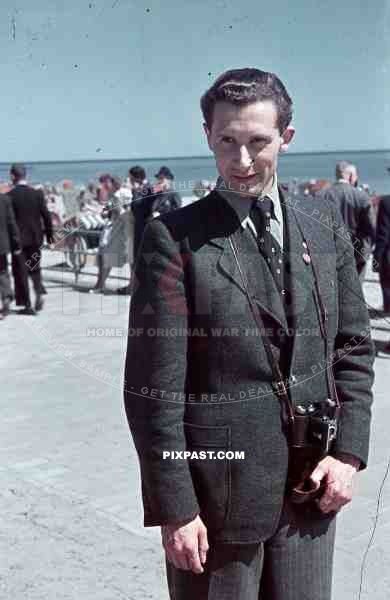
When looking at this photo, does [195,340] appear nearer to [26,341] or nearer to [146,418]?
[146,418]

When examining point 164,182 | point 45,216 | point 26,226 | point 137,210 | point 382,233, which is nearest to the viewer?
point 382,233

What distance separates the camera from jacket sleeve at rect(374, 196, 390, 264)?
7.52m

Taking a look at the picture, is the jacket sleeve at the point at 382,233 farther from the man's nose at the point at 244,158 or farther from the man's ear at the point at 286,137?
the man's nose at the point at 244,158

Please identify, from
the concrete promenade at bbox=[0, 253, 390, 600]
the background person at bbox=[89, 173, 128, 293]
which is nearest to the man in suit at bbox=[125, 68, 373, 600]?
the concrete promenade at bbox=[0, 253, 390, 600]

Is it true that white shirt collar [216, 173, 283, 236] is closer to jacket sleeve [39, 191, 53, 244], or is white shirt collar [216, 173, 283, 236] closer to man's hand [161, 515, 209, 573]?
man's hand [161, 515, 209, 573]

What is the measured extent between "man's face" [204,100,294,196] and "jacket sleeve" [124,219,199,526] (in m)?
0.22

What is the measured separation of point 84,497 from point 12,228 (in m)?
6.07

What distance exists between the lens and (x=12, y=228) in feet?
31.5

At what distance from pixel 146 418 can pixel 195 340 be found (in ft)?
0.72

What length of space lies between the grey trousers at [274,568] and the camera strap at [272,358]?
26 centimetres

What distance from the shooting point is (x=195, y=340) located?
1.85 meters

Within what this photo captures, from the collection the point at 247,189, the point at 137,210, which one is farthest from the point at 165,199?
the point at 247,189

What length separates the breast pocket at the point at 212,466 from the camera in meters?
1.85

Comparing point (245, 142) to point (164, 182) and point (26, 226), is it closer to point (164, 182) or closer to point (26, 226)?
point (164, 182)
